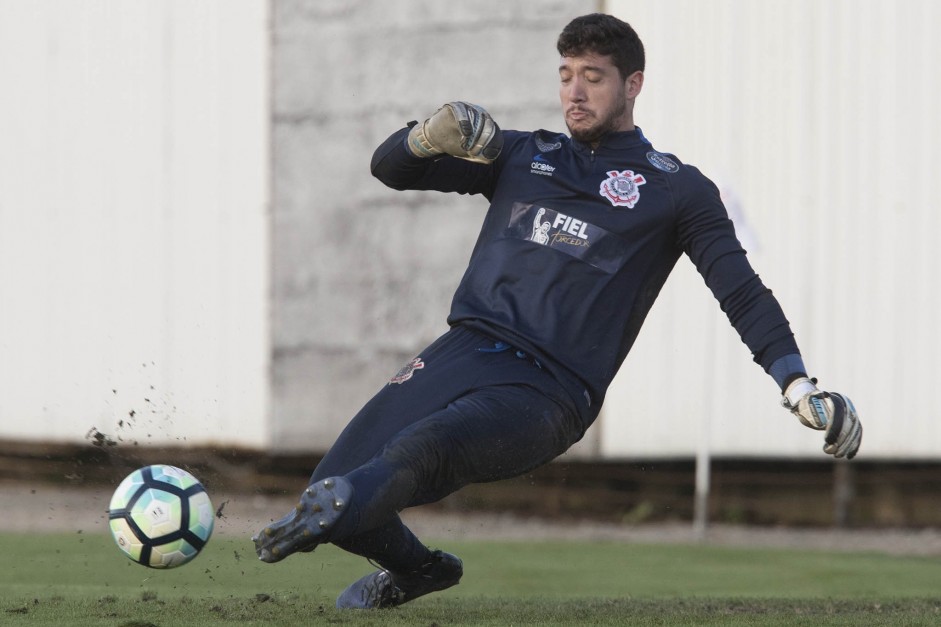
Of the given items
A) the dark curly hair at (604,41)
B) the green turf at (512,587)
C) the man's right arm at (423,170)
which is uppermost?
the dark curly hair at (604,41)

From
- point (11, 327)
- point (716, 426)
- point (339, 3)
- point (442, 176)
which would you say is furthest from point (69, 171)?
point (442, 176)

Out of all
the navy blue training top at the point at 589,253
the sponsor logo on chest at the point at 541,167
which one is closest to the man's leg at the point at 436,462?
the navy blue training top at the point at 589,253

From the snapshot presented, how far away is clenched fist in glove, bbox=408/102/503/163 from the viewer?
5742 millimetres

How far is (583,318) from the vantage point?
5977 mm

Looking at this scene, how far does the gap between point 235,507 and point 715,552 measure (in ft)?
16.4

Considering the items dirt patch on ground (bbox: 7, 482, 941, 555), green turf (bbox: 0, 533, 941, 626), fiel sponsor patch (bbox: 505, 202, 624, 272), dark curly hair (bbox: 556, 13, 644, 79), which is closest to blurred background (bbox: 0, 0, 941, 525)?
dirt patch on ground (bbox: 7, 482, 941, 555)

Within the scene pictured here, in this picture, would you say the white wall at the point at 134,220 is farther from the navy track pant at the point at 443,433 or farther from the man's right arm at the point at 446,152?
the navy track pant at the point at 443,433

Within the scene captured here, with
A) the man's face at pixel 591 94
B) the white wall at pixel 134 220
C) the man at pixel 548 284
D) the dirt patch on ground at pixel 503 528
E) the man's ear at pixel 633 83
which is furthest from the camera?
the white wall at pixel 134 220

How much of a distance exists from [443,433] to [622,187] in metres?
1.45

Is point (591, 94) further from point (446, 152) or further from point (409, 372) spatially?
point (409, 372)

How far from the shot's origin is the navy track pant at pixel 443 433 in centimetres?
530

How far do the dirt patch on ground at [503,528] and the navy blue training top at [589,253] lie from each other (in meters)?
5.91

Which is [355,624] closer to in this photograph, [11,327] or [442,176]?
[442,176]

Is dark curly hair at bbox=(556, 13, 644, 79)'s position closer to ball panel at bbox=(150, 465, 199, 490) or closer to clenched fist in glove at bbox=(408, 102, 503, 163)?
clenched fist in glove at bbox=(408, 102, 503, 163)
